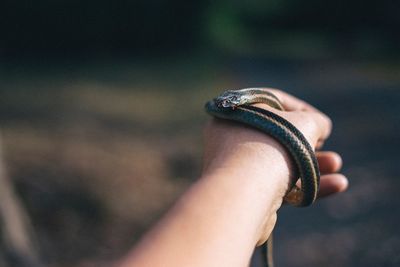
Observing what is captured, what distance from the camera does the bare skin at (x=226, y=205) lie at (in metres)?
1.99

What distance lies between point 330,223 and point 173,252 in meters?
6.72

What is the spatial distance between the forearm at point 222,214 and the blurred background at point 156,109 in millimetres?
4341

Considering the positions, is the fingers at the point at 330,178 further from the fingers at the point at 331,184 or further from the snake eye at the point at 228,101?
the snake eye at the point at 228,101

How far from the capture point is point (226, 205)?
2.27m

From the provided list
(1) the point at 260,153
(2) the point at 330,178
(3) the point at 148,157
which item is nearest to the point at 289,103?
(2) the point at 330,178

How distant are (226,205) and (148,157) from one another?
9.41m

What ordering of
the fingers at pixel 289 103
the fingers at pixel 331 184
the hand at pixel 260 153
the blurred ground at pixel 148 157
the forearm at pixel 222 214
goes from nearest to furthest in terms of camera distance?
the forearm at pixel 222 214
the hand at pixel 260 153
the fingers at pixel 331 184
the fingers at pixel 289 103
the blurred ground at pixel 148 157

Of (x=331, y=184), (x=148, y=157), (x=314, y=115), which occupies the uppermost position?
(x=314, y=115)

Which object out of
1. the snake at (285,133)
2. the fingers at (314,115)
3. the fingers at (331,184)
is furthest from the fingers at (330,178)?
the snake at (285,133)

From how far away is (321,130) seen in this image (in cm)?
357

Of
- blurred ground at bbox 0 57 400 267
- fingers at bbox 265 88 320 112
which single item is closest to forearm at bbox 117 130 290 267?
fingers at bbox 265 88 320 112

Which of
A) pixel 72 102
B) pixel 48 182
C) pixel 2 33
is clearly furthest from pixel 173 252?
pixel 2 33

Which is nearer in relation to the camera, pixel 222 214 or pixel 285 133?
pixel 222 214

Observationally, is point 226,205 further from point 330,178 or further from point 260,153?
point 330,178
